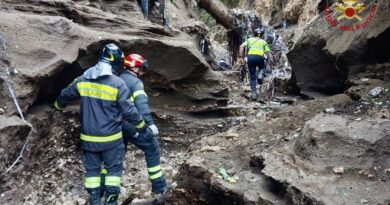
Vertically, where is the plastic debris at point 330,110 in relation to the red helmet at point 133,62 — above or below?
below

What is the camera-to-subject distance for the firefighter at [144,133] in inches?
202

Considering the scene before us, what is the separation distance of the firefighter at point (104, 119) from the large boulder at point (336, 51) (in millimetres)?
4252

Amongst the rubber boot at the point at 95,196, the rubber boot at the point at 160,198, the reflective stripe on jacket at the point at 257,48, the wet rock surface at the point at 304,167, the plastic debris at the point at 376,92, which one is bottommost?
the rubber boot at the point at 160,198

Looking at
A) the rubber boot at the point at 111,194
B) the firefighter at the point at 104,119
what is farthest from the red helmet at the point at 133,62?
the rubber boot at the point at 111,194

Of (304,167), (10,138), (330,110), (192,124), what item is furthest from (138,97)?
(330,110)

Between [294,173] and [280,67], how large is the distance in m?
9.26

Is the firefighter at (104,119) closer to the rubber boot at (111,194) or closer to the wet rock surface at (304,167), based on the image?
the rubber boot at (111,194)

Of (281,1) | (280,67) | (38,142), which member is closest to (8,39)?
(38,142)

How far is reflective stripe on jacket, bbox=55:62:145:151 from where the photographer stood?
4727 mm

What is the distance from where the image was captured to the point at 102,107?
475cm

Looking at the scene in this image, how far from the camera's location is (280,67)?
44.2ft

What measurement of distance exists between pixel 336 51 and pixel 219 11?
6116mm

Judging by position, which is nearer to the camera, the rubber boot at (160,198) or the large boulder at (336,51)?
the rubber boot at (160,198)

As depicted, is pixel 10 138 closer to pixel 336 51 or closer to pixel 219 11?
pixel 336 51
